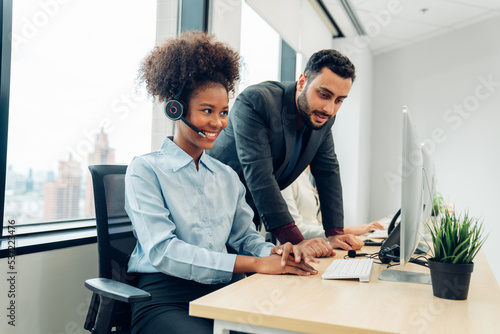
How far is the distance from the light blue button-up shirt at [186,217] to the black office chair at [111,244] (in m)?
0.03

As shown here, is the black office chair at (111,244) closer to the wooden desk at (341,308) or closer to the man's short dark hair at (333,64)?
the wooden desk at (341,308)

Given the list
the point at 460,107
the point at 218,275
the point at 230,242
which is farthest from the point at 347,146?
the point at 218,275

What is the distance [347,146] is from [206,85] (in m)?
3.71

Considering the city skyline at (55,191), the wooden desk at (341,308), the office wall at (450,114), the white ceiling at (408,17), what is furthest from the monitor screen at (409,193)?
the office wall at (450,114)

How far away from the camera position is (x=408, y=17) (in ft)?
14.8

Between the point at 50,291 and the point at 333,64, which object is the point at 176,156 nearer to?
the point at 50,291

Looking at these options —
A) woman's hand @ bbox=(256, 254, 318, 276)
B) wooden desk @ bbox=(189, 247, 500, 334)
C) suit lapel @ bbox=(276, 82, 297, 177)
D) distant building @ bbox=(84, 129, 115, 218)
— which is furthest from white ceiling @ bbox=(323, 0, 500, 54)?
wooden desk @ bbox=(189, 247, 500, 334)

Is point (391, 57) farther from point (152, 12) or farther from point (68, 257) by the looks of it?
point (68, 257)

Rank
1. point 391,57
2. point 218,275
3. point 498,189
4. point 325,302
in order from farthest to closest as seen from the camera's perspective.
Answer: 1. point 391,57
2. point 498,189
3. point 218,275
4. point 325,302

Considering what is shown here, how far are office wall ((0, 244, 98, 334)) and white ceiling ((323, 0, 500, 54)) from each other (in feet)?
11.2

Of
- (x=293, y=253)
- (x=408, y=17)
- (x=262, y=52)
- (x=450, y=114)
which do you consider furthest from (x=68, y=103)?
(x=450, y=114)

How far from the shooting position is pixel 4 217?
147cm

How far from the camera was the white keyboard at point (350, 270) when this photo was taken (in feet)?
3.72

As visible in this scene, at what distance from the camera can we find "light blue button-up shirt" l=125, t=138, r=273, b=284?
1.14 m
